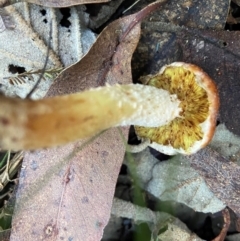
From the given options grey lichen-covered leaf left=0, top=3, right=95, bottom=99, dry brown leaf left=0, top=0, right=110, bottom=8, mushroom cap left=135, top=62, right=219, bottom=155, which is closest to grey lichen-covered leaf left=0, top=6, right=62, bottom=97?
grey lichen-covered leaf left=0, top=3, right=95, bottom=99

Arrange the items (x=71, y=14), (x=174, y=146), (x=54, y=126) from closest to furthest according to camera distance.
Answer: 1. (x=54, y=126)
2. (x=174, y=146)
3. (x=71, y=14)

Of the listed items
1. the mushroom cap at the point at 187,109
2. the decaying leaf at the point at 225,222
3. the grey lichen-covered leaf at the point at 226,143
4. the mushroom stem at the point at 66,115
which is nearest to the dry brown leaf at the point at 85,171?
the mushroom cap at the point at 187,109

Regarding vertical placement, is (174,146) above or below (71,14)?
below

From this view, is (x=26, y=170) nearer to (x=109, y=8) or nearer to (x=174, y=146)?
(x=174, y=146)

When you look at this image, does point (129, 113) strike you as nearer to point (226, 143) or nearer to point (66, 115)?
point (66, 115)

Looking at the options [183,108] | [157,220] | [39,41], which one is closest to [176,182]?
[157,220]

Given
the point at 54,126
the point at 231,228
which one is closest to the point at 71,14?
the point at 54,126

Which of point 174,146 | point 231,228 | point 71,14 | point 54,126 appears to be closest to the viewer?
point 54,126
